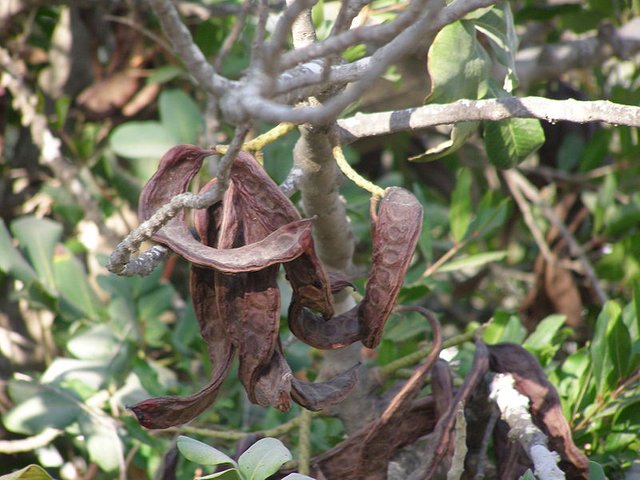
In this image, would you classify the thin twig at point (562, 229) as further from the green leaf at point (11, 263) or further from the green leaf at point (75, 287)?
the green leaf at point (11, 263)

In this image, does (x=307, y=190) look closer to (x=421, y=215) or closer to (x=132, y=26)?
(x=421, y=215)

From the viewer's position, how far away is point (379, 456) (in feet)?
3.16

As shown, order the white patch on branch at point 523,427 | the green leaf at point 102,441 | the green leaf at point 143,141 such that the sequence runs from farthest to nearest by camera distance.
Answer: the green leaf at point 143,141 → the green leaf at point 102,441 → the white patch on branch at point 523,427

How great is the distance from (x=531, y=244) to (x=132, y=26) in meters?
1.20

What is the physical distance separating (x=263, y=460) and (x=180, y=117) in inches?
43.9

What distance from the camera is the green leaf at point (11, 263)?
1466mm

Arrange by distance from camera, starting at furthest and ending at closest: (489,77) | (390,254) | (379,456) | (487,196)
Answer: (487,196), (489,77), (379,456), (390,254)

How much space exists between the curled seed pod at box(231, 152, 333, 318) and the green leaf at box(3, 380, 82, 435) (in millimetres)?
695

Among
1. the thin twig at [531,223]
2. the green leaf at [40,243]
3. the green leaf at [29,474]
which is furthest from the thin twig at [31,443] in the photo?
the thin twig at [531,223]

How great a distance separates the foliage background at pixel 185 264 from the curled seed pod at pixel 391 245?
25cm

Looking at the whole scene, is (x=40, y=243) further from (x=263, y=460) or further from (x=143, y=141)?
(x=263, y=460)

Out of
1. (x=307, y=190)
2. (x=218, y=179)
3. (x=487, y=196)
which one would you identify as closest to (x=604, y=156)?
(x=487, y=196)

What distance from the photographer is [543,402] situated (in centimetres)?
100

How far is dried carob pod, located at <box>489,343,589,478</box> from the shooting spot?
0.97 meters
